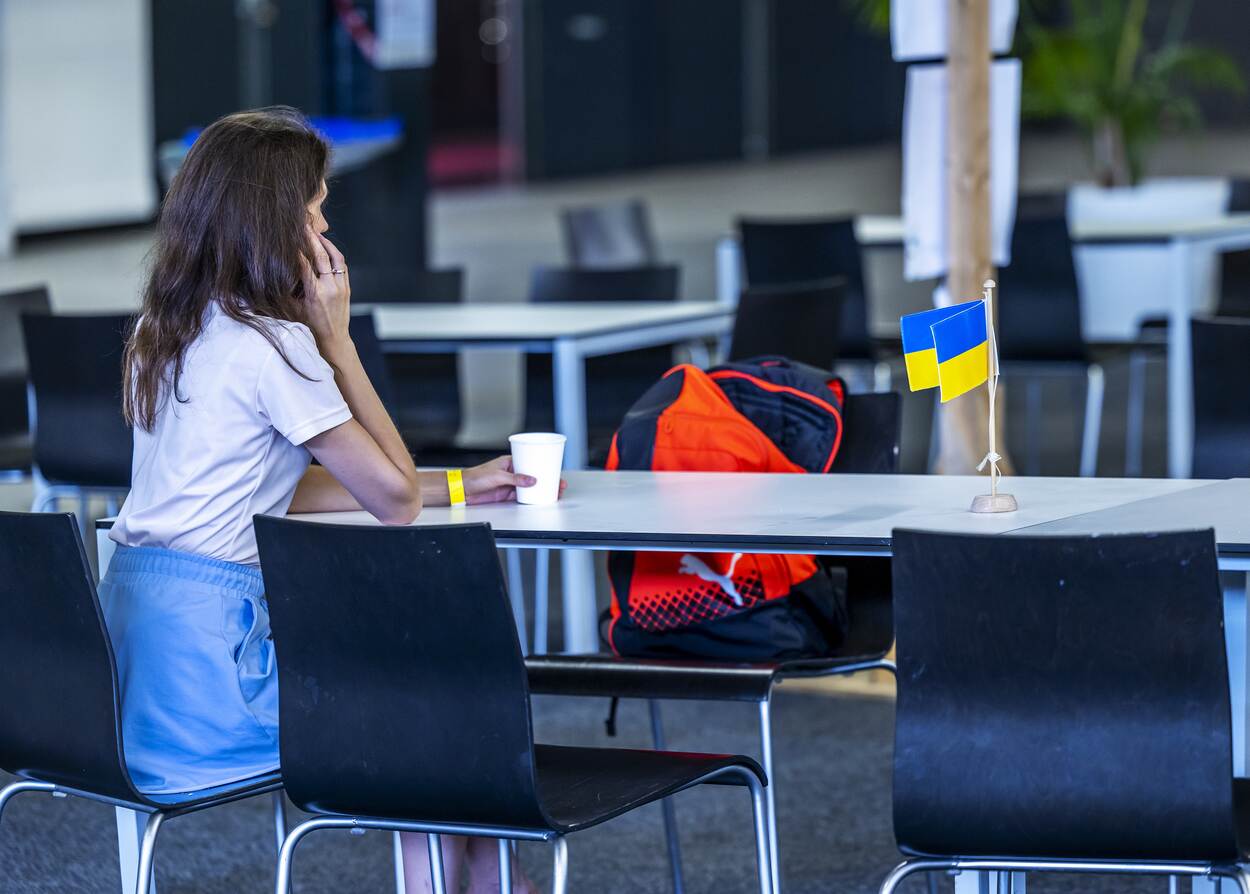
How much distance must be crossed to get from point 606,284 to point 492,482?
262 cm

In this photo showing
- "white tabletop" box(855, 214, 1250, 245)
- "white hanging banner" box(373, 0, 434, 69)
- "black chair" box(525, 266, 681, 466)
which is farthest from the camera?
"white hanging banner" box(373, 0, 434, 69)

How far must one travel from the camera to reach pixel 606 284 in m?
5.03

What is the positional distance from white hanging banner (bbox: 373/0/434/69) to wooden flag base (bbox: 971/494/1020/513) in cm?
721

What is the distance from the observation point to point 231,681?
87.2 inches

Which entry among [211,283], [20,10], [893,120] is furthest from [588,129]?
[211,283]

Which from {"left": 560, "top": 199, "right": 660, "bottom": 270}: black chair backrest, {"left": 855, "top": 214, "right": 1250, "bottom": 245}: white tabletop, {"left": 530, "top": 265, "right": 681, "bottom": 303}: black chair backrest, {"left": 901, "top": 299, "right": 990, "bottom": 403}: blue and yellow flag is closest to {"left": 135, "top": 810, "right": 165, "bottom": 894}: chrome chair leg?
{"left": 901, "top": 299, "right": 990, "bottom": 403}: blue and yellow flag

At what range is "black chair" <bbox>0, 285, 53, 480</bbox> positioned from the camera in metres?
4.45

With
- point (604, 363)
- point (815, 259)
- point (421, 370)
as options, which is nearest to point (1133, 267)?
point (815, 259)

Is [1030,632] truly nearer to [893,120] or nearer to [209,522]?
[209,522]

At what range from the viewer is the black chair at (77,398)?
12.6ft

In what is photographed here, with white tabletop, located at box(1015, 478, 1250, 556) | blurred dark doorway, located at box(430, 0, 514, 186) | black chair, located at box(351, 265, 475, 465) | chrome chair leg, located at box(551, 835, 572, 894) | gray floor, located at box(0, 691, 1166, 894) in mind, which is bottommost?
gray floor, located at box(0, 691, 1166, 894)

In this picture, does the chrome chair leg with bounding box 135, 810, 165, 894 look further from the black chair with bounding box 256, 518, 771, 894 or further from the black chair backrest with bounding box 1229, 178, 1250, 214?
the black chair backrest with bounding box 1229, 178, 1250, 214

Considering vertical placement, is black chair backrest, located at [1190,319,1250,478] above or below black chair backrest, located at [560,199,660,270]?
below

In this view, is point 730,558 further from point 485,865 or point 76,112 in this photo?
point 76,112
